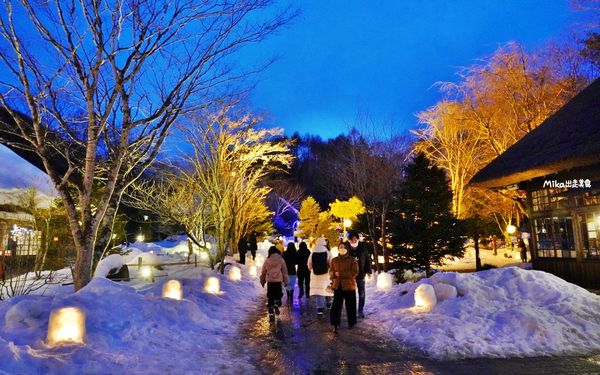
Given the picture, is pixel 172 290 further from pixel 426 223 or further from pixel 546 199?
pixel 546 199

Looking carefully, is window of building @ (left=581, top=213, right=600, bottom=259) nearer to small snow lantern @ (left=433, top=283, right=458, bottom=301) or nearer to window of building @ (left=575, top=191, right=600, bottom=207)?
window of building @ (left=575, top=191, right=600, bottom=207)

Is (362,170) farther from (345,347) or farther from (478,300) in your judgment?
(345,347)

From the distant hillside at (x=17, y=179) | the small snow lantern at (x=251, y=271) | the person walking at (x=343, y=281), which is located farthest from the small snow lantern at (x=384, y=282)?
the distant hillside at (x=17, y=179)

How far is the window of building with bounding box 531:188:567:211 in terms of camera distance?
12.4 metres

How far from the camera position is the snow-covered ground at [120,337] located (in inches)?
193

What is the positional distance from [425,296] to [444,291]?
44 centimetres

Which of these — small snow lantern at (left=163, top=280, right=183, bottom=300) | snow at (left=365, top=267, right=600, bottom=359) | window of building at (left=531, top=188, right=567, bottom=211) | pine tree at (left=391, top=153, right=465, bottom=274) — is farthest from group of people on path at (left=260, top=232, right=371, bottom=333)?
window of building at (left=531, top=188, right=567, bottom=211)

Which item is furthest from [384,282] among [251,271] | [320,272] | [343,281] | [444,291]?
[251,271]

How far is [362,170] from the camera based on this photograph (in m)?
19.6

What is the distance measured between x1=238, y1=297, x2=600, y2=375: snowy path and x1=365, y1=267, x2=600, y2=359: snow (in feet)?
1.17

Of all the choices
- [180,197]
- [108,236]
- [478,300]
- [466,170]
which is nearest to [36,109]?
[108,236]

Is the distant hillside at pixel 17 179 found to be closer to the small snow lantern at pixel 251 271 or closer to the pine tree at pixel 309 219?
the small snow lantern at pixel 251 271

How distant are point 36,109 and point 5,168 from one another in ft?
30.0

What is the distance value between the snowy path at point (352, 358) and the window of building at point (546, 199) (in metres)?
7.85
